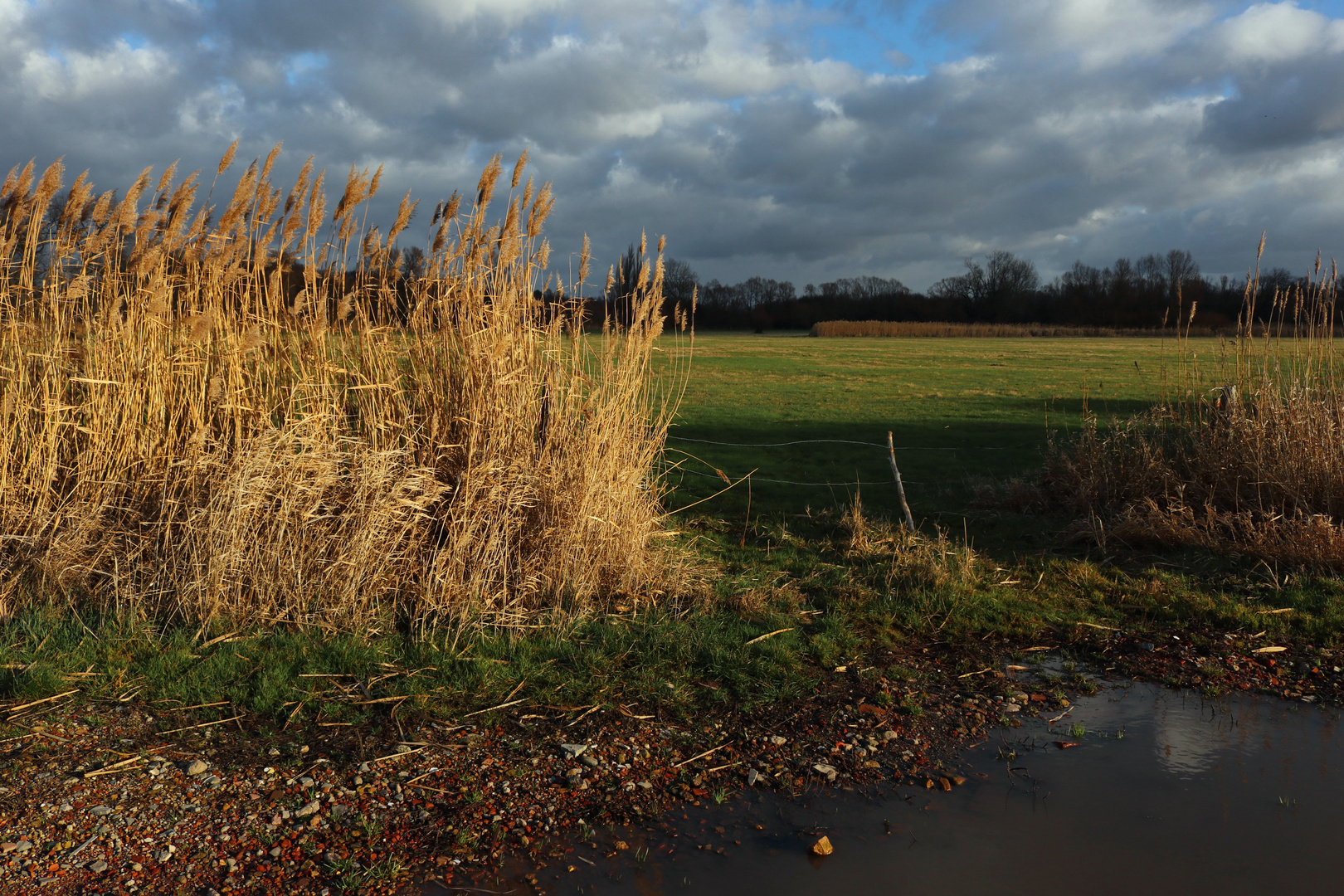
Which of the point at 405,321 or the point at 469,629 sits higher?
the point at 405,321

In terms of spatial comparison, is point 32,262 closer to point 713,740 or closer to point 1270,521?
point 713,740

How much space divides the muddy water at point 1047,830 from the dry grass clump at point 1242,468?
136 inches

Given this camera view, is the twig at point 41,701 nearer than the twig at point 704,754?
No

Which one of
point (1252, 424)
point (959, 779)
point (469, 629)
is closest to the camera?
point (959, 779)

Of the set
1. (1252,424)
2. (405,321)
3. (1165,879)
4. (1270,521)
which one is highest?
(405,321)

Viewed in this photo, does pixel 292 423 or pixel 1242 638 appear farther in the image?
pixel 292 423

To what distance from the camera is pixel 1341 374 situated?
29.1ft

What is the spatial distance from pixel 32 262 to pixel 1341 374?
11.9 m

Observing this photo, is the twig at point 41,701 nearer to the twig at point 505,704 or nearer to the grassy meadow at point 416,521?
the grassy meadow at point 416,521

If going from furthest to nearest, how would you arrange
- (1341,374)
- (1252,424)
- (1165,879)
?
1. (1341,374)
2. (1252,424)
3. (1165,879)

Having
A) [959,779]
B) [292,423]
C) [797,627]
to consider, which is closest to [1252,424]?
[797,627]

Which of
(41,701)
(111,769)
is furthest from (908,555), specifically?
(41,701)

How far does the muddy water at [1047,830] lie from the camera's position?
3219 millimetres

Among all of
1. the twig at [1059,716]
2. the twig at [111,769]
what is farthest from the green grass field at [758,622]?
the twig at [1059,716]
